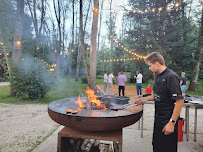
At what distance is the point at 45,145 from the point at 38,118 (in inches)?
87.8

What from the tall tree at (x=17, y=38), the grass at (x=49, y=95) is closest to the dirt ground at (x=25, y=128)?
the grass at (x=49, y=95)

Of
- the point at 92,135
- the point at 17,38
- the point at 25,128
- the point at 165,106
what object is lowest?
the point at 25,128

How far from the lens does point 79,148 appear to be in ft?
8.09

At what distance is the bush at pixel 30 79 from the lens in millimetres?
7543

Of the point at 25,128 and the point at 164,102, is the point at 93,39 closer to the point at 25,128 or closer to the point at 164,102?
the point at 25,128

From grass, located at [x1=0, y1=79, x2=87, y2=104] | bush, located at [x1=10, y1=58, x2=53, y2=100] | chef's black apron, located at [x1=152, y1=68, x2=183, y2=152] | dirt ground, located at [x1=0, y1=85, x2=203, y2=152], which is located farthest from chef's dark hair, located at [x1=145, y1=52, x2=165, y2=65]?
bush, located at [x1=10, y1=58, x2=53, y2=100]

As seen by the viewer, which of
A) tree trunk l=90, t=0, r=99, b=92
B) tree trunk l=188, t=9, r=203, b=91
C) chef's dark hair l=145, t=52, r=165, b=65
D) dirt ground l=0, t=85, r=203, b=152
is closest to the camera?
chef's dark hair l=145, t=52, r=165, b=65

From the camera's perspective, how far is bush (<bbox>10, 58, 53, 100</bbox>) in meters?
7.54

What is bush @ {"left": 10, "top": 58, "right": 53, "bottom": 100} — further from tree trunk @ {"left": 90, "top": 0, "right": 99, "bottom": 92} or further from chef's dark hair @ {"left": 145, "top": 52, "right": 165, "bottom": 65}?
chef's dark hair @ {"left": 145, "top": 52, "right": 165, "bottom": 65}

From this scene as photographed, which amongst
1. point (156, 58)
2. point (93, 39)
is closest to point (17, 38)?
point (93, 39)

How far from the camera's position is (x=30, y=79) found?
297 inches

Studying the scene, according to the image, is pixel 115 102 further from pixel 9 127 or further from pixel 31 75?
pixel 31 75

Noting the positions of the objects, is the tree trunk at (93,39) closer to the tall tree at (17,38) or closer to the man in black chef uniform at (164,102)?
the tall tree at (17,38)

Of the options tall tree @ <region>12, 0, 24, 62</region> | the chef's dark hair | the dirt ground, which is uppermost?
tall tree @ <region>12, 0, 24, 62</region>
